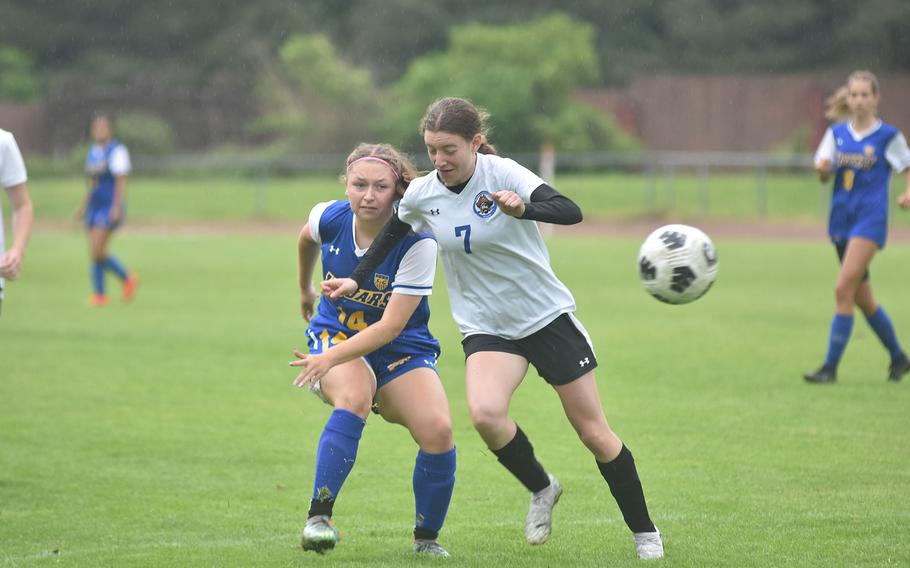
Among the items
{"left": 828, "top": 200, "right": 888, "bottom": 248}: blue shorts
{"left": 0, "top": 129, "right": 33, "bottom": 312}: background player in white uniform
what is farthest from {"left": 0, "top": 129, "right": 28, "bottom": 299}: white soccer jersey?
{"left": 828, "top": 200, "right": 888, "bottom": 248}: blue shorts

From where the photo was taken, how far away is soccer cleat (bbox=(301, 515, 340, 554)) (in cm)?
436

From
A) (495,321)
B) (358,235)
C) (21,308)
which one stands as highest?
(358,235)

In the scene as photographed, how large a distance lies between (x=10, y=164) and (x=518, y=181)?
2704 mm

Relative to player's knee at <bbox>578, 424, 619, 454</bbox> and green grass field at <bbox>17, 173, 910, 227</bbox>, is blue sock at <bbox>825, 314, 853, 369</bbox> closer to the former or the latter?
player's knee at <bbox>578, 424, 619, 454</bbox>

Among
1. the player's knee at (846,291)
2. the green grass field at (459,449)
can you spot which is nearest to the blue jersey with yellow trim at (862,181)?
the player's knee at (846,291)

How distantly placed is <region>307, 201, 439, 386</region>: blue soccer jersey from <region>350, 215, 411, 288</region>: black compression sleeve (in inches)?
1.8

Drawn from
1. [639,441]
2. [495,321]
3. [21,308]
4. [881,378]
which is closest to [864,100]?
[881,378]

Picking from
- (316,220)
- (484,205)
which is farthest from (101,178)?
(484,205)

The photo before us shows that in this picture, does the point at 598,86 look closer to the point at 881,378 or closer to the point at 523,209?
the point at 881,378

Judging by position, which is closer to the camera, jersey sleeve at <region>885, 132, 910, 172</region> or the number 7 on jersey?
the number 7 on jersey

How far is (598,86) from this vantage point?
146ft

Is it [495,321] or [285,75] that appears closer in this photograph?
[495,321]

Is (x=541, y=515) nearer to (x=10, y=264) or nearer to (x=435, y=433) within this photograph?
(x=435, y=433)

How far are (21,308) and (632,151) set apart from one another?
2551cm
